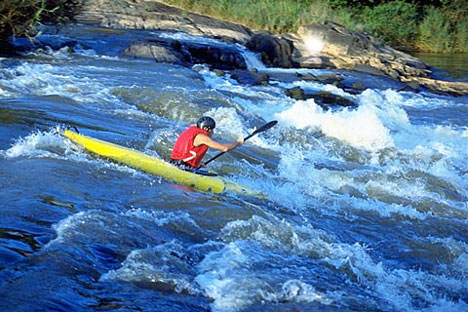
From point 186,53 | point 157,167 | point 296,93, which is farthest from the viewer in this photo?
point 186,53

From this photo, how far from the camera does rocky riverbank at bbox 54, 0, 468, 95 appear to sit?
62.4 ft

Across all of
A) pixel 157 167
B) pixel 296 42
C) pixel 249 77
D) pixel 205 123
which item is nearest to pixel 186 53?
pixel 249 77

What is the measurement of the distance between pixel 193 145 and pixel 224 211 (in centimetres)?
128

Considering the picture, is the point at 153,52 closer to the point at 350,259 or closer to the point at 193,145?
the point at 193,145

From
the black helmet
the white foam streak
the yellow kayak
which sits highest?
the black helmet

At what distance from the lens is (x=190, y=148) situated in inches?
298

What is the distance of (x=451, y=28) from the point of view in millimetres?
26719

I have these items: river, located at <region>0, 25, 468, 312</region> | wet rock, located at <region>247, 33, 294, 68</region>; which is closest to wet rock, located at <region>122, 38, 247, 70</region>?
wet rock, located at <region>247, 33, 294, 68</region>

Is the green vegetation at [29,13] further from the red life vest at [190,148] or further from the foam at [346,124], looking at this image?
the red life vest at [190,148]

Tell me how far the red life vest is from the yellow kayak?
0.74ft

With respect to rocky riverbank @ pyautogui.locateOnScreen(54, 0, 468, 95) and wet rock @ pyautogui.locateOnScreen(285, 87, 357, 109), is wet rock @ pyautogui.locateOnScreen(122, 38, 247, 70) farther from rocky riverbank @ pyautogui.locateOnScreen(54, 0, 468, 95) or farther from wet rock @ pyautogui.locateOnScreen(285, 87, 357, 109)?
wet rock @ pyautogui.locateOnScreen(285, 87, 357, 109)

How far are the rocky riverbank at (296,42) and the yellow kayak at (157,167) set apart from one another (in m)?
10.6

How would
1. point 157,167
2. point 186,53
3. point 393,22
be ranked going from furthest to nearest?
point 393,22 → point 186,53 → point 157,167

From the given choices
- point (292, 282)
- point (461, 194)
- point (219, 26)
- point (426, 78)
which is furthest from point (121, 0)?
point (292, 282)
